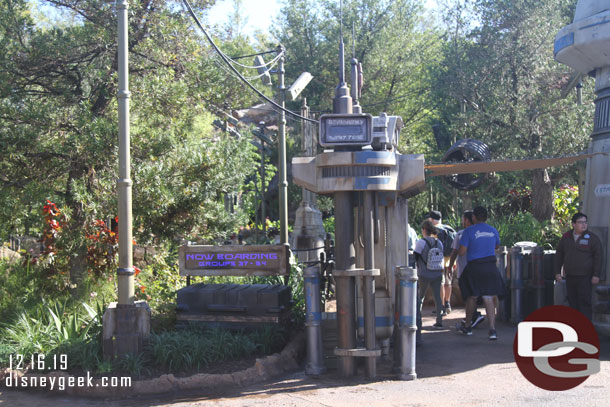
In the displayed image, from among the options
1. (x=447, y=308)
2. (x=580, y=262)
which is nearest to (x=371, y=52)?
(x=447, y=308)

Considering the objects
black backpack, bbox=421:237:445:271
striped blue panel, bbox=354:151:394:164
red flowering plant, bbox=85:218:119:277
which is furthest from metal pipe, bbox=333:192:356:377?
red flowering plant, bbox=85:218:119:277

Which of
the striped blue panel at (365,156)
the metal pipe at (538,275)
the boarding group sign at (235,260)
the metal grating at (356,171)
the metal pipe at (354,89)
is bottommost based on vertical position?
the metal pipe at (538,275)

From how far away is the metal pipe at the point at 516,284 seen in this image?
397 inches

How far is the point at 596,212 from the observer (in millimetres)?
9258

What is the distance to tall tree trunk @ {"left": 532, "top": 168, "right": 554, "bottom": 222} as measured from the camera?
18.5 m

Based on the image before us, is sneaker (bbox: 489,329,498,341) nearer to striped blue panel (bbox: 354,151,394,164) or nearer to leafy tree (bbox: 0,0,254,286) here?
striped blue panel (bbox: 354,151,394,164)

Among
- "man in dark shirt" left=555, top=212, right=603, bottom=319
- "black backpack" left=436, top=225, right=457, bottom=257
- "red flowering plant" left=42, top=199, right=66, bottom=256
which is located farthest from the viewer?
"black backpack" left=436, top=225, right=457, bottom=257

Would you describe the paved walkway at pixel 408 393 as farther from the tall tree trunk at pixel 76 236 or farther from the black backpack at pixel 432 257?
the tall tree trunk at pixel 76 236

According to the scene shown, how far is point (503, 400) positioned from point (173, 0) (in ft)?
26.4

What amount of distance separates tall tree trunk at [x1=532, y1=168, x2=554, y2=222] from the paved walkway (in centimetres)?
1152

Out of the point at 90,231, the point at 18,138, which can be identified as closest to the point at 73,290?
the point at 90,231

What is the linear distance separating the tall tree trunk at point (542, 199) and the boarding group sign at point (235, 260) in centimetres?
1224

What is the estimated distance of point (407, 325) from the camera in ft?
22.8

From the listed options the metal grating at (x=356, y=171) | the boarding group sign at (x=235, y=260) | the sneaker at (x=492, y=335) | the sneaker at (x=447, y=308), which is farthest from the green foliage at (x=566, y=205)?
the metal grating at (x=356, y=171)
